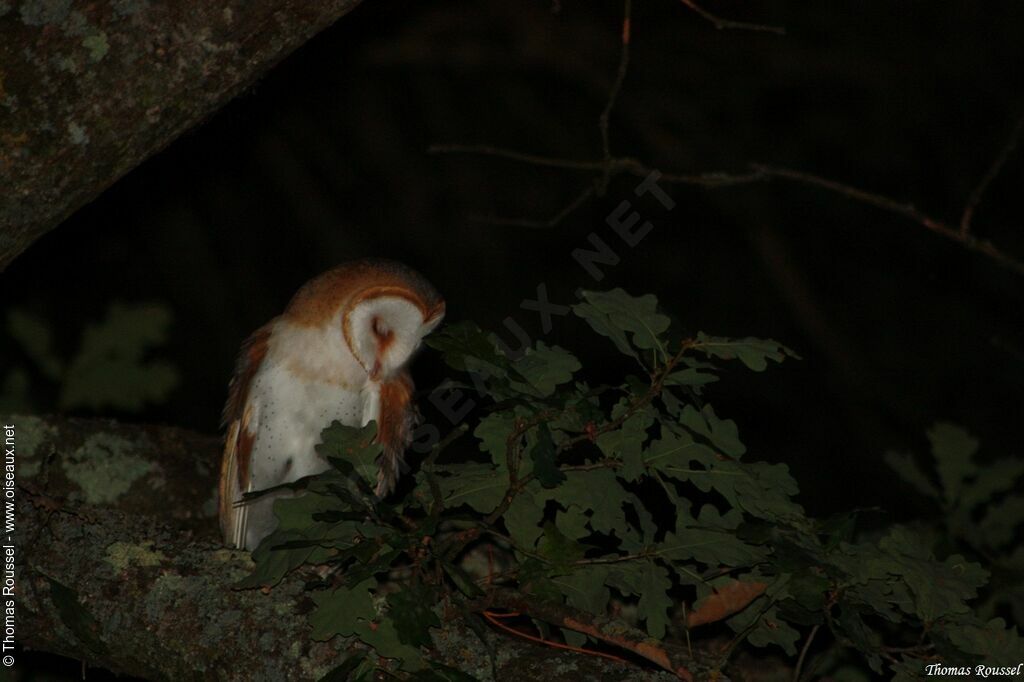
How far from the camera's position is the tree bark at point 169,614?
5.80ft

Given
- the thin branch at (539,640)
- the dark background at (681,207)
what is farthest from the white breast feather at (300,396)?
the dark background at (681,207)

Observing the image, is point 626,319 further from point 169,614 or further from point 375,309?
point 375,309

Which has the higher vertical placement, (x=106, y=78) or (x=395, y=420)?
(x=106, y=78)

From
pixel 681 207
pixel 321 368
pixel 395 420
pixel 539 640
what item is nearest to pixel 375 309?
pixel 321 368

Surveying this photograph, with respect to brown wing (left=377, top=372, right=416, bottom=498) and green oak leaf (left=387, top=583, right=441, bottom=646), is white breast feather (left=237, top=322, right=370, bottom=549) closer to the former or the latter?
brown wing (left=377, top=372, right=416, bottom=498)

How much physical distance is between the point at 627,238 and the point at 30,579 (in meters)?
4.13

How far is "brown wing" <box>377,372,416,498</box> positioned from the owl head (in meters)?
0.08

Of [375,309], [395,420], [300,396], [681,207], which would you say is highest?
[681,207]

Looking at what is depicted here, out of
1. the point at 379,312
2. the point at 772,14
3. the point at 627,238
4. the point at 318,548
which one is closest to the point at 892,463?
the point at 379,312

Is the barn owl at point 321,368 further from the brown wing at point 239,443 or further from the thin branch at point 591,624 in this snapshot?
the thin branch at point 591,624

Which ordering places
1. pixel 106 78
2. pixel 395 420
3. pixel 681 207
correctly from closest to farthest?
pixel 106 78, pixel 395 420, pixel 681 207

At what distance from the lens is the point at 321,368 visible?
2.92m

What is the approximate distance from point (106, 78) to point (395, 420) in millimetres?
1558

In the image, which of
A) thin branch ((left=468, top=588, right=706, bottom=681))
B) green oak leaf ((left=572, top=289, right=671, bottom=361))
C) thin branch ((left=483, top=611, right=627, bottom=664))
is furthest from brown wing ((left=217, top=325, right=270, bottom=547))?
green oak leaf ((left=572, top=289, right=671, bottom=361))
